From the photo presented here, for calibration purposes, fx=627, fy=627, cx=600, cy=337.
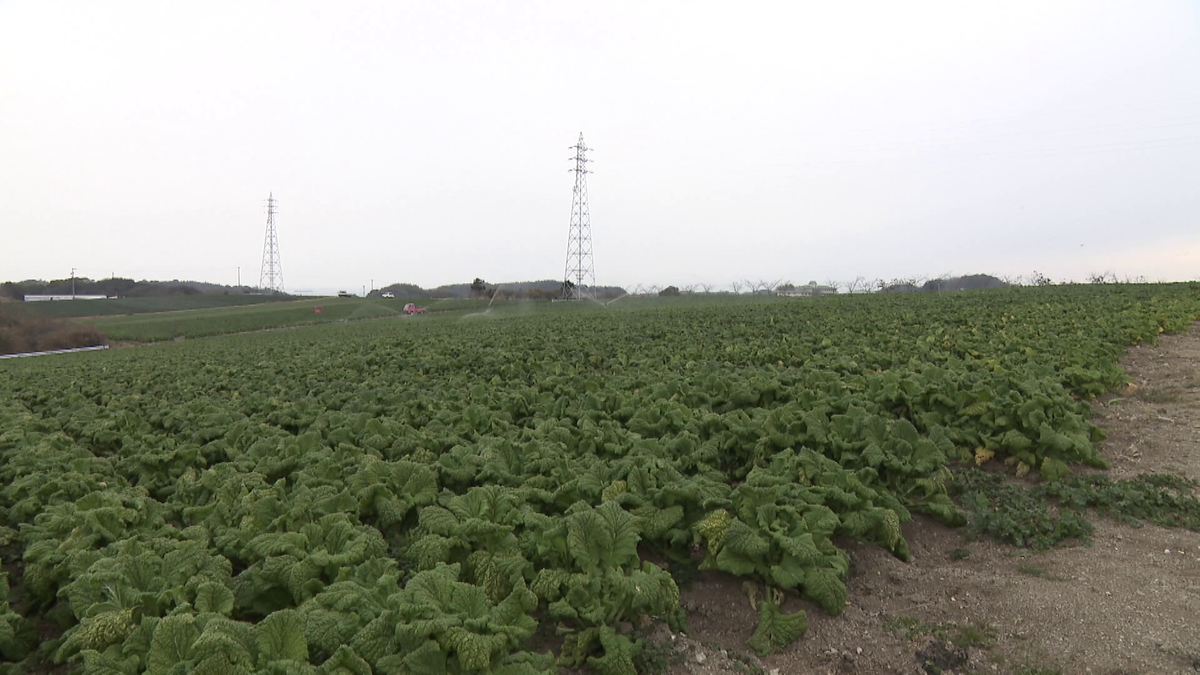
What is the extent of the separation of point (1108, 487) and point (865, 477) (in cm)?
219

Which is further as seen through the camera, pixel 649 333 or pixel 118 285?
pixel 118 285

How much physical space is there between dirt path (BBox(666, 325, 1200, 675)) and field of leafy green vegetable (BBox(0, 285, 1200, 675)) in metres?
0.19

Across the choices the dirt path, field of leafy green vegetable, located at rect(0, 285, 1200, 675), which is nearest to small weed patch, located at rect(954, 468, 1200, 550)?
the dirt path

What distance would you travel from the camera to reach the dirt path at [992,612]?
11.2 ft

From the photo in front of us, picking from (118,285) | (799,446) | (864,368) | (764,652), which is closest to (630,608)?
(764,652)

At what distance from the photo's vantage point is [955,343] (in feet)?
39.4

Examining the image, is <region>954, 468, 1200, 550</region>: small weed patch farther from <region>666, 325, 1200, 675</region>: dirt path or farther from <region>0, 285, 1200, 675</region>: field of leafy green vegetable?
<region>0, 285, 1200, 675</region>: field of leafy green vegetable

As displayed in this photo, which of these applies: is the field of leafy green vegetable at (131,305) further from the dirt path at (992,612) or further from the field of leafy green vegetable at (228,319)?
the dirt path at (992,612)

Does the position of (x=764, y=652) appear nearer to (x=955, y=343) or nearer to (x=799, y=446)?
(x=799, y=446)

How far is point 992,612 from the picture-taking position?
3.85 m

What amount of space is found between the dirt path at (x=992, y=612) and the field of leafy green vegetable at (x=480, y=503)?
0.19 m

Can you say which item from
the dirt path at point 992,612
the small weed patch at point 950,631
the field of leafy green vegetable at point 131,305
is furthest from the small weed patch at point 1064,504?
the field of leafy green vegetable at point 131,305

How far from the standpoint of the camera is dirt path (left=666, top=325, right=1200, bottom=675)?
3.41 meters

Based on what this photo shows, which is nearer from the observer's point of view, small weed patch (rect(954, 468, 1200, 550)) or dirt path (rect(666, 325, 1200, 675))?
dirt path (rect(666, 325, 1200, 675))
